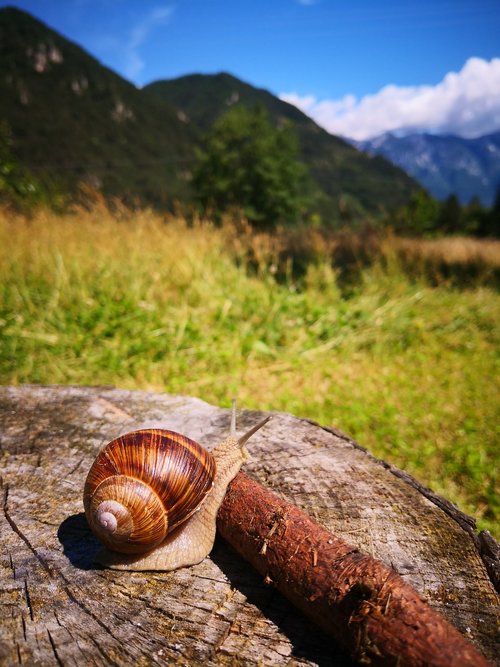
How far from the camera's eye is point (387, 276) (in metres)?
6.84

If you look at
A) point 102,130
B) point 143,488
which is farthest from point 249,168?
point 102,130

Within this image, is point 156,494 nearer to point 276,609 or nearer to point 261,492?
point 261,492

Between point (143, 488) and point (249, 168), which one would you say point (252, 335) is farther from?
point (249, 168)

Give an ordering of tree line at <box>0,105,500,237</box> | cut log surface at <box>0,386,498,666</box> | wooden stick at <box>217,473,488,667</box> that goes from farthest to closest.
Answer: tree line at <box>0,105,500,237</box> → cut log surface at <box>0,386,498,666</box> → wooden stick at <box>217,473,488,667</box>

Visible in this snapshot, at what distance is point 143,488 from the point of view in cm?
117

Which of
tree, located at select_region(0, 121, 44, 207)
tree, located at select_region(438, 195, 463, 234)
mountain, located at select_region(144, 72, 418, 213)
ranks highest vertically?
mountain, located at select_region(144, 72, 418, 213)

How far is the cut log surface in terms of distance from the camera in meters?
0.94

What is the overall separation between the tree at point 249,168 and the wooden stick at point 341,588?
71.8 ft

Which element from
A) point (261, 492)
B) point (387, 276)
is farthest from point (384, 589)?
point (387, 276)

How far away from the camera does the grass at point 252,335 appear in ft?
12.4

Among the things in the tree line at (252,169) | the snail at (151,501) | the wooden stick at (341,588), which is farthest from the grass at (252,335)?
the tree line at (252,169)

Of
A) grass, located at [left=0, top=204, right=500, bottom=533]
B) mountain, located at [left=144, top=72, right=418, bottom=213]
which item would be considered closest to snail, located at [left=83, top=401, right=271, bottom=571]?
grass, located at [left=0, top=204, right=500, bottom=533]

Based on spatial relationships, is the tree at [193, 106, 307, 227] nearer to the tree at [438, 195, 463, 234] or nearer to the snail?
the snail

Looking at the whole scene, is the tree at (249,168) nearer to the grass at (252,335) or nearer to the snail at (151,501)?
the grass at (252,335)
